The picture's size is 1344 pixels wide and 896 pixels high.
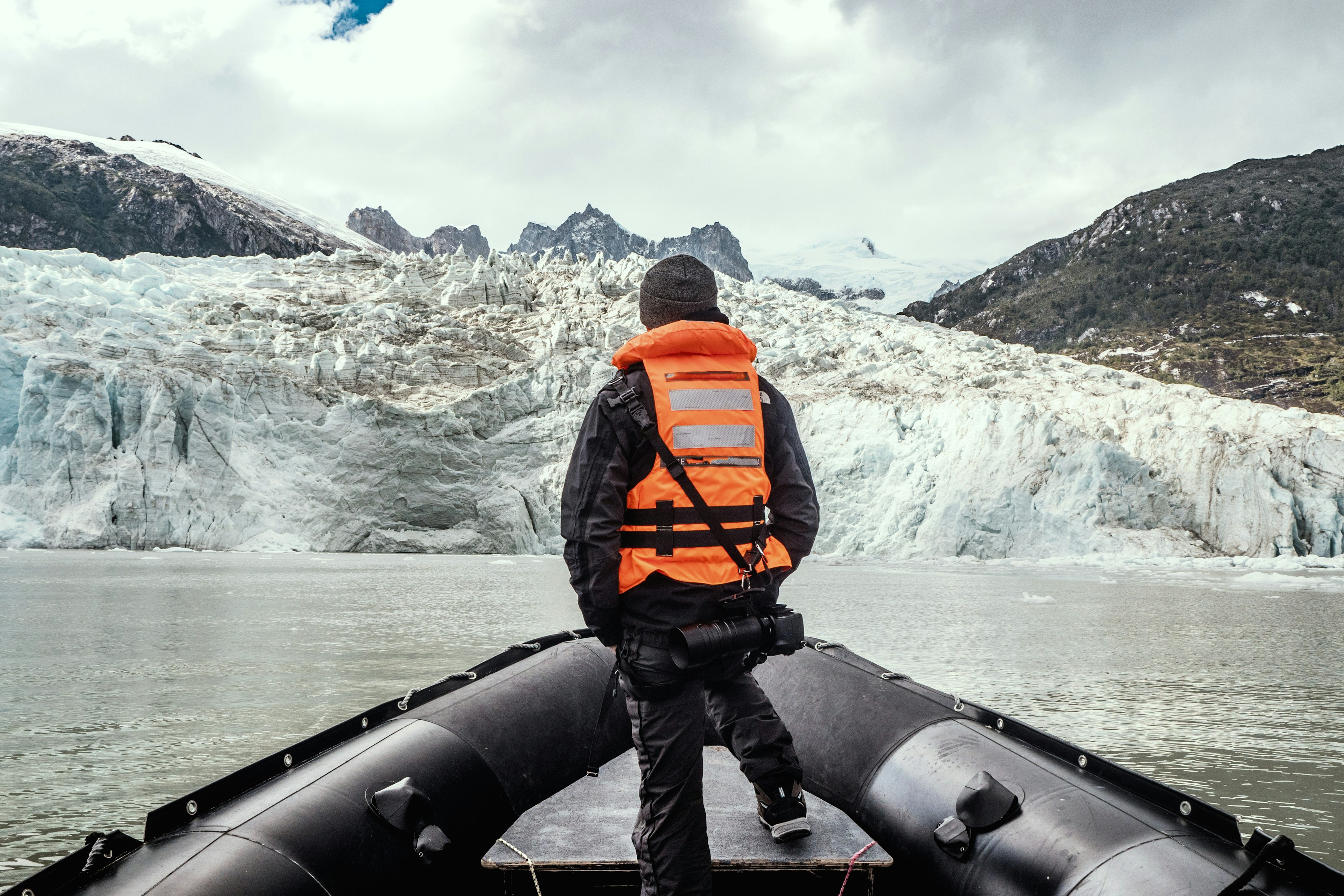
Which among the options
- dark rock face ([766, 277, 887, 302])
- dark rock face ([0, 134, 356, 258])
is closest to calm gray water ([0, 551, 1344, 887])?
dark rock face ([0, 134, 356, 258])

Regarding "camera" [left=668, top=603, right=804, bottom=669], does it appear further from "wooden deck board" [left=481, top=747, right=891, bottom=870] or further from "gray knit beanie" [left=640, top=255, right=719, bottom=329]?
"gray knit beanie" [left=640, top=255, right=719, bottom=329]

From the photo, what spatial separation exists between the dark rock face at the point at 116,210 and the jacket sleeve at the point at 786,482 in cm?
5471

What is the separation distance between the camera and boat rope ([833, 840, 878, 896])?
1835mm

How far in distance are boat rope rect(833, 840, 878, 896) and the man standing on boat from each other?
1.06ft

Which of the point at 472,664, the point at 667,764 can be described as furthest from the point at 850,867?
the point at 472,664

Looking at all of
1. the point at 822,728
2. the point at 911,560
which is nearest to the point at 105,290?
the point at 911,560

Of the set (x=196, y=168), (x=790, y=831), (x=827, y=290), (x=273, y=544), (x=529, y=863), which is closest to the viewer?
(x=529, y=863)

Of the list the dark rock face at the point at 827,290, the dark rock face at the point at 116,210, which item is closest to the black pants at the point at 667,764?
the dark rock face at the point at 116,210

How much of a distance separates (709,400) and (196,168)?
2867 inches

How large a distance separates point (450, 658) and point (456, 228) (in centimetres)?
8547

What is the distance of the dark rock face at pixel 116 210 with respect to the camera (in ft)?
160

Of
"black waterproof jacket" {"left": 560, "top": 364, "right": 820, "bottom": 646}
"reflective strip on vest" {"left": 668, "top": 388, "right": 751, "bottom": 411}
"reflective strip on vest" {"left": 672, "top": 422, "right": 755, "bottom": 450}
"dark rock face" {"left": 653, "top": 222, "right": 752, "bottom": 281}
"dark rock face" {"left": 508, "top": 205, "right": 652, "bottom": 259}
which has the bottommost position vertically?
"black waterproof jacket" {"left": 560, "top": 364, "right": 820, "bottom": 646}

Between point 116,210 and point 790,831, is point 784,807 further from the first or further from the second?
point 116,210

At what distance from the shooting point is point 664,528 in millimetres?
1697
